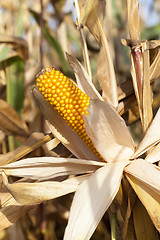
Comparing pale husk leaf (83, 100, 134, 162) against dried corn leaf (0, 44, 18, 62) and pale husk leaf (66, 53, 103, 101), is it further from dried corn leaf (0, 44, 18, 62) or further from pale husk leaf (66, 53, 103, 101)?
dried corn leaf (0, 44, 18, 62)

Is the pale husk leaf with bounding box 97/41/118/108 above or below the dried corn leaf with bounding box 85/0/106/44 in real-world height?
below

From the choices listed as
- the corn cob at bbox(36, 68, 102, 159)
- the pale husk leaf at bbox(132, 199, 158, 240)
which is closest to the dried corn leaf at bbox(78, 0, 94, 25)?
the corn cob at bbox(36, 68, 102, 159)

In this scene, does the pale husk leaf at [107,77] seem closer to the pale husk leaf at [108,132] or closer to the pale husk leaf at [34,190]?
the pale husk leaf at [108,132]

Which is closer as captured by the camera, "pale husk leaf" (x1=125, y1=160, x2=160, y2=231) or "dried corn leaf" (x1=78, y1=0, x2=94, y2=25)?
"pale husk leaf" (x1=125, y1=160, x2=160, y2=231)

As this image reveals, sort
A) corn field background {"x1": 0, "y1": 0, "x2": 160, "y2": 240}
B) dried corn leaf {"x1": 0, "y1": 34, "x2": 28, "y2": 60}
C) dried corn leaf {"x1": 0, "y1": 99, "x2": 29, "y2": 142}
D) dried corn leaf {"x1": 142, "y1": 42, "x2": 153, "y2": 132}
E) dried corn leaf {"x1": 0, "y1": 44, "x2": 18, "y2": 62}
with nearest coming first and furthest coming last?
1. dried corn leaf {"x1": 142, "y1": 42, "x2": 153, "y2": 132}
2. corn field background {"x1": 0, "y1": 0, "x2": 160, "y2": 240}
3. dried corn leaf {"x1": 0, "y1": 99, "x2": 29, "y2": 142}
4. dried corn leaf {"x1": 0, "y1": 44, "x2": 18, "y2": 62}
5. dried corn leaf {"x1": 0, "y1": 34, "x2": 28, "y2": 60}

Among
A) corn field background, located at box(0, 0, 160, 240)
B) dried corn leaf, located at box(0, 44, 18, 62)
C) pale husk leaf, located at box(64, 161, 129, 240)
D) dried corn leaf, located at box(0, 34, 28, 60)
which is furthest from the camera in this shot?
dried corn leaf, located at box(0, 34, 28, 60)

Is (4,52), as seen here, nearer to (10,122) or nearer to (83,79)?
(10,122)

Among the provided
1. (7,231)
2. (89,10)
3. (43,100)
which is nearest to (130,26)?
(89,10)
